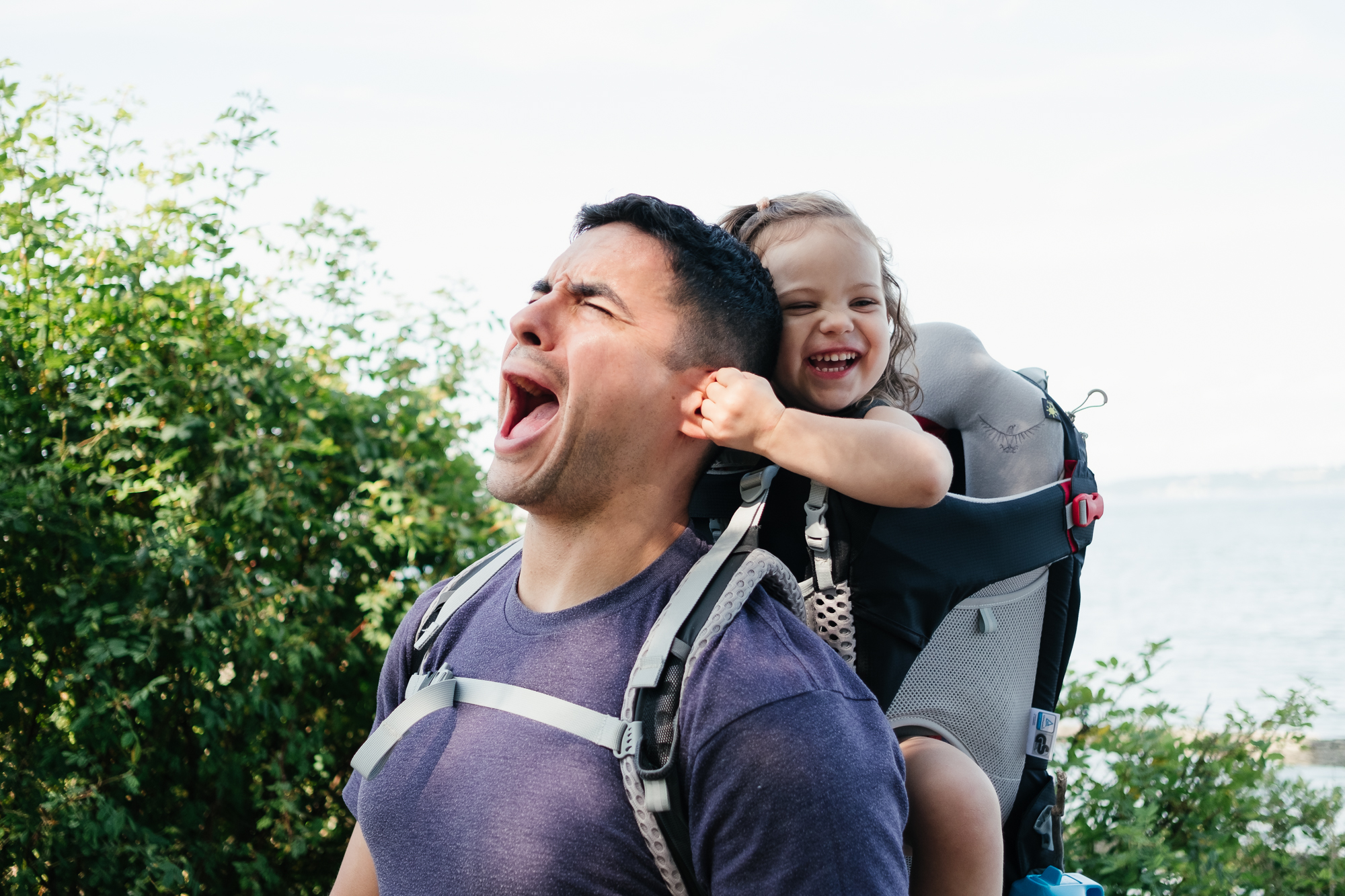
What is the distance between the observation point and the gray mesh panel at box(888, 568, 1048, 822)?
173 centimetres

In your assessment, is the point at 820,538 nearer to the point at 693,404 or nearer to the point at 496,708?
the point at 693,404

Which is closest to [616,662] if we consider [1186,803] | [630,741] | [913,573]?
[630,741]

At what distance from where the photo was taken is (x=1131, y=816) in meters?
3.20

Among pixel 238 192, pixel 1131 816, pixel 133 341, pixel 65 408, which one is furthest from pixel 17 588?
pixel 1131 816

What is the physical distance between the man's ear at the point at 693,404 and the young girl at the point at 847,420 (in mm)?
18

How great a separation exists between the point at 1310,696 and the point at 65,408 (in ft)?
14.1

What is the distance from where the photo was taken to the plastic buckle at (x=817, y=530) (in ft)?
5.14

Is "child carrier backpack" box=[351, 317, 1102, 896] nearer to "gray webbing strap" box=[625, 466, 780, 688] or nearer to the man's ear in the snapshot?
"gray webbing strap" box=[625, 466, 780, 688]

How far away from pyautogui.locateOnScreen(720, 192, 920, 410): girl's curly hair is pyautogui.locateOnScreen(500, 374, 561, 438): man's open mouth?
1.95 ft

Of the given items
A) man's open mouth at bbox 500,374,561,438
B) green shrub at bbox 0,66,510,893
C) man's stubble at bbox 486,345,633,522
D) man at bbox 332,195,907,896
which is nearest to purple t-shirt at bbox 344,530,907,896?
man at bbox 332,195,907,896

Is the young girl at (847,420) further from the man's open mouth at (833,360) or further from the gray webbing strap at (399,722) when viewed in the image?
the gray webbing strap at (399,722)

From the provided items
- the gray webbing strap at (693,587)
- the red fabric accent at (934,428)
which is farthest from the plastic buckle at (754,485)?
the red fabric accent at (934,428)

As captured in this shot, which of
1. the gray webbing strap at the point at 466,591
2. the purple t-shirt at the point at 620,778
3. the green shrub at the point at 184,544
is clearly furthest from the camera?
the green shrub at the point at 184,544

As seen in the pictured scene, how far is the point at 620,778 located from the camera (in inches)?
49.8
